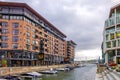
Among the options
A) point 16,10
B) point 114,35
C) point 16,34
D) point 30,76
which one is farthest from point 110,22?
point 30,76

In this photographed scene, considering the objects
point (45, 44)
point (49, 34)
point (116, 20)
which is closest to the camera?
point (116, 20)

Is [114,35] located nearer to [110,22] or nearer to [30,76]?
[110,22]

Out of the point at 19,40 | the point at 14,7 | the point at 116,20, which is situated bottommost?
the point at 19,40

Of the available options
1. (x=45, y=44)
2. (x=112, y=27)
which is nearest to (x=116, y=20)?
(x=112, y=27)

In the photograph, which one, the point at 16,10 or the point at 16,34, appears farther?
the point at 16,10

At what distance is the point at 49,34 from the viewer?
154 meters

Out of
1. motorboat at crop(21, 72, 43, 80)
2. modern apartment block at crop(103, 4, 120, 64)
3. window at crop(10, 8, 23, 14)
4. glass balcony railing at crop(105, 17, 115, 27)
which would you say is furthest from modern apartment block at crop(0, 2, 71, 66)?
modern apartment block at crop(103, 4, 120, 64)

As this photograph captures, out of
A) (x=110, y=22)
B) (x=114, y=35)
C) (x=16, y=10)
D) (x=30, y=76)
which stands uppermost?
(x=16, y=10)

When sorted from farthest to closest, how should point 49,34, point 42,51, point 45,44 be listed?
point 49,34, point 45,44, point 42,51

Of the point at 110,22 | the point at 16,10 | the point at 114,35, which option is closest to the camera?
the point at 114,35

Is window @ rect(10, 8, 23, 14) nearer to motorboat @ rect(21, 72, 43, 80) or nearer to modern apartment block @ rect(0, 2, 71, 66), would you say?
modern apartment block @ rect(0, 2, 71, 66)

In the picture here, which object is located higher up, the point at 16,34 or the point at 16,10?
the point at 16,10

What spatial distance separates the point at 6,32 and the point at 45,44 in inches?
1537

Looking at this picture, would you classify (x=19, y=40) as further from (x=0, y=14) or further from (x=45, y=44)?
(x=45, y=44)
